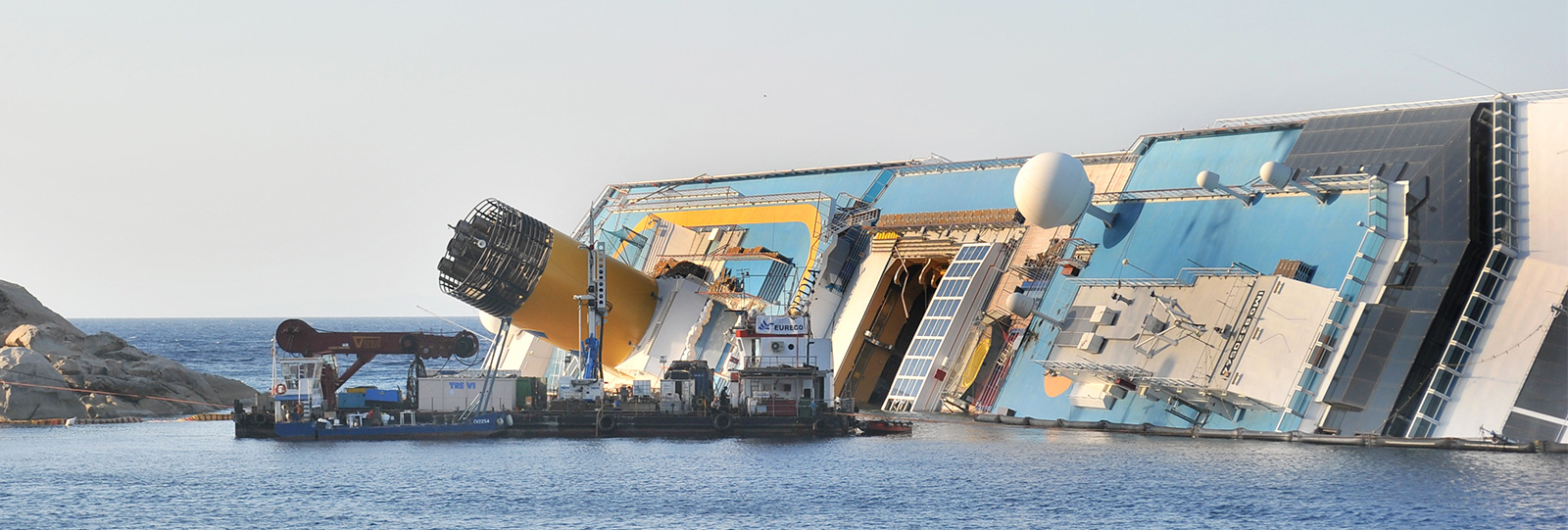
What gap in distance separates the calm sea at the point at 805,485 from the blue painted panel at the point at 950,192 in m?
14.3

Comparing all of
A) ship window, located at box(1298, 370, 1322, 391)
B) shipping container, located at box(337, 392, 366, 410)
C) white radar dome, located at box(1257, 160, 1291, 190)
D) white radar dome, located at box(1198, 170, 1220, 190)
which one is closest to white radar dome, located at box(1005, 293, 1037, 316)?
white radar dome, located at box(1198, 170, 1220, 190)

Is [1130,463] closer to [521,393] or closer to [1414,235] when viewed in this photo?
[1414,235]

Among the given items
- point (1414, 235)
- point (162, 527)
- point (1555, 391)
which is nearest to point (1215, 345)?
point (1414, 235)

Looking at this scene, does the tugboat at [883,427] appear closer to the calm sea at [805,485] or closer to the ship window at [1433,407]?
the calm sea at [805,485]

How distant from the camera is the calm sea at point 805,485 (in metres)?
43.6

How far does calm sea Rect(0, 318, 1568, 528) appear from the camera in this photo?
4362cm

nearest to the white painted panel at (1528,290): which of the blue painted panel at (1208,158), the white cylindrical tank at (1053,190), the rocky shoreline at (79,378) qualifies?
the blue painted panel at (1208,158)

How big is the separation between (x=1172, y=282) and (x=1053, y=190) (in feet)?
19.9

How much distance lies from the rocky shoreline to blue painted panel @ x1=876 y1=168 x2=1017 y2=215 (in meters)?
37.3

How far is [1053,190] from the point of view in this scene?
211 ft

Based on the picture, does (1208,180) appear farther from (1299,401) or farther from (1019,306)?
(1299,401)

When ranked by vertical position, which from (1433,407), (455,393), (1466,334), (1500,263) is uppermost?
(1500,263)

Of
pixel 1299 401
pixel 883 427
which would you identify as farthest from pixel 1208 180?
pixel 883 427

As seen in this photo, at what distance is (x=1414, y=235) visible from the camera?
54.9 m
